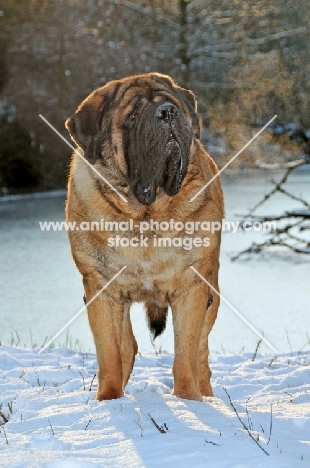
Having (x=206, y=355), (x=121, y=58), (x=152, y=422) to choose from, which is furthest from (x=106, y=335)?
(x=121, y=58)

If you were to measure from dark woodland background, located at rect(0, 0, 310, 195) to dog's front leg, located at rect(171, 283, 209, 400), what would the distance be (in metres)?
15.3

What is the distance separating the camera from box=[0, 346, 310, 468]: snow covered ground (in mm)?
2195

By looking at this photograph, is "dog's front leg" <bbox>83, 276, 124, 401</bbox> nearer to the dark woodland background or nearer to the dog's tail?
the dog's tail

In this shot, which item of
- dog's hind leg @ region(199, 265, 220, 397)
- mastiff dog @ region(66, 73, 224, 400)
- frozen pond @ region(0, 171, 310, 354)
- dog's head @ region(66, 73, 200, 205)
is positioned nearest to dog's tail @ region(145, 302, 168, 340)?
dog's hind leg @ region(199, 265, 220, 397)

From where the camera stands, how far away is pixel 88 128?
3.55m

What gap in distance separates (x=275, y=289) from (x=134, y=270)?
386 centimetres

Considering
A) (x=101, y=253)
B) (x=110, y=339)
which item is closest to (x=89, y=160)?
(x=101, y=253)

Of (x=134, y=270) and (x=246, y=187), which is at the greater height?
(x=134, y=270)

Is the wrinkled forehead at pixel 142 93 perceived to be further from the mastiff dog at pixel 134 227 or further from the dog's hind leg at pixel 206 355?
the dog's hind leg at pixel 206 355

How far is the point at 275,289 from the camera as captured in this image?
23.3 feet

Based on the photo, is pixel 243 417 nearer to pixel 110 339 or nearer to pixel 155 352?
pixel 110 339

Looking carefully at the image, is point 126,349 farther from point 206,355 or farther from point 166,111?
point 166,111

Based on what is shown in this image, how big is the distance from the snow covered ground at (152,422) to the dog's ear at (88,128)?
1.25m

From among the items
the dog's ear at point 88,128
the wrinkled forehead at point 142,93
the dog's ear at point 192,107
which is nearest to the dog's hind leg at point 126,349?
the dog's ear at point 88,128
